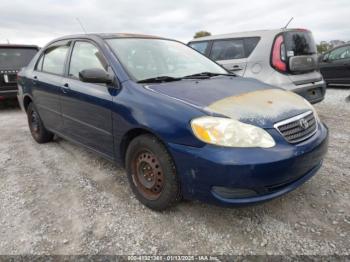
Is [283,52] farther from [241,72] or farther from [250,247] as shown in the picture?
[250,247]

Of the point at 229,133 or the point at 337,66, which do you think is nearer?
the point at 229,133

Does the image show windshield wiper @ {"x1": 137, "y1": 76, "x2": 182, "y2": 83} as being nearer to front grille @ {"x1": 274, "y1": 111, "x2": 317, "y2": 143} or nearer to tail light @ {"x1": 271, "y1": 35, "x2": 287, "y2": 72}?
front grille @ {"x1": 274, "y1": 111, "x2": 317, "y2": 143}

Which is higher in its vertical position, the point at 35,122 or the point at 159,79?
the point at 159,79

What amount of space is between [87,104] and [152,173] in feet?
3.66

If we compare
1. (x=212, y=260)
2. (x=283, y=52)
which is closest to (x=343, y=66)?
(x=283, y=52)

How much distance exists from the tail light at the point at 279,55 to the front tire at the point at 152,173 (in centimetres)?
327

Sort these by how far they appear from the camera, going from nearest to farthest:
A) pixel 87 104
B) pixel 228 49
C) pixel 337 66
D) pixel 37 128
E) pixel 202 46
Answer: pixel 87 104 < pixel 37 128 < pixel 228 49 < pixel 202 46 < pixel 337 66

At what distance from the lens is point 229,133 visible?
2078mm

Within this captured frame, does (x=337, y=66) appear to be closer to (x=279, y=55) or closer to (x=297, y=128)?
(x=279, y=55)

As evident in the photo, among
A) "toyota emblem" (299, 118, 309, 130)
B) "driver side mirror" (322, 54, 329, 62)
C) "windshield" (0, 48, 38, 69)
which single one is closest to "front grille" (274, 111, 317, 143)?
"toyota emblem" (299, 118, 309, 130)

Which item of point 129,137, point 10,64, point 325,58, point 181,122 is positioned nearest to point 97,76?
point 129,137

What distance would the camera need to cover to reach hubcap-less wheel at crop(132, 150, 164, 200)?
2469 millimetres

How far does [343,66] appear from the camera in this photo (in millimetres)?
8531

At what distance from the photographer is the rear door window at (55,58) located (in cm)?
367
